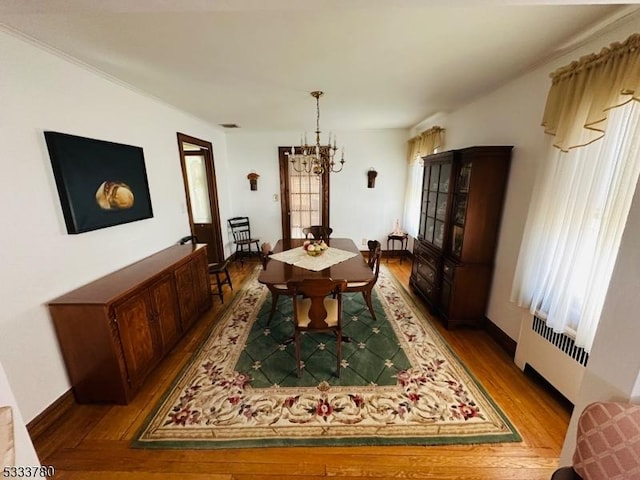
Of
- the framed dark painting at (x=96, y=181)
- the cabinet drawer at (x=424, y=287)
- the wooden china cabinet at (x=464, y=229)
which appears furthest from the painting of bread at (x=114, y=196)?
the cabinet drawer at (x=424, y=287)

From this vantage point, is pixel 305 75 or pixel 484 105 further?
pixel 484 105

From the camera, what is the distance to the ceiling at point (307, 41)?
111cm

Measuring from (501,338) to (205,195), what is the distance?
479cm

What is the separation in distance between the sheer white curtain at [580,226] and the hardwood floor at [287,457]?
2.15 feet

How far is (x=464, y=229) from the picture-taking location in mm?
2535

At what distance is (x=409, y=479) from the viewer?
138cm

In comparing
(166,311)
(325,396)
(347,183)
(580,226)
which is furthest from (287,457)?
(347,183)

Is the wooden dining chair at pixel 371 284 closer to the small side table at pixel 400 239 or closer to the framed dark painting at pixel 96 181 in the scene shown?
the small side table at pixel 400 239

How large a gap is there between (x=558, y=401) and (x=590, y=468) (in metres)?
1.23

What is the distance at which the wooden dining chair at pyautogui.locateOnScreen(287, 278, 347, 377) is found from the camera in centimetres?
194

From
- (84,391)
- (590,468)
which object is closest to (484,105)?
(590,468)

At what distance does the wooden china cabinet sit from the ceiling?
2.55 feet

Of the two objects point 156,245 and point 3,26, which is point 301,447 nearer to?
point 156,245

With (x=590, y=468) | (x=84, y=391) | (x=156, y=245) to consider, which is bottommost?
(x=84, y=391)
